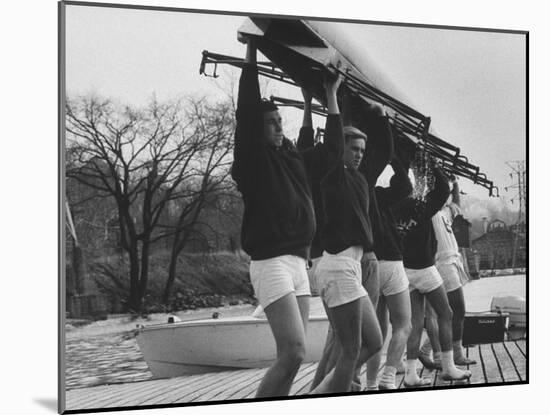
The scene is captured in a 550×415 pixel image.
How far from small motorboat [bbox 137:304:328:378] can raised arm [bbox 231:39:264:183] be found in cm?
86

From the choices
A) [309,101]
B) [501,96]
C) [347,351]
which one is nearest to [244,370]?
[347,351]

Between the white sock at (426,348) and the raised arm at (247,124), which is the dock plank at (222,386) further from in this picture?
the white sock at (426,348)

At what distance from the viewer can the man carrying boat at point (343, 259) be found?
19.6ft

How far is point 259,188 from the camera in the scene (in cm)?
581

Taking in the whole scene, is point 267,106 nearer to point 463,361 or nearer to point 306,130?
point 306,130

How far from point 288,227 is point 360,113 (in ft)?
3.05

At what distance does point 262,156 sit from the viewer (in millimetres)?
5812

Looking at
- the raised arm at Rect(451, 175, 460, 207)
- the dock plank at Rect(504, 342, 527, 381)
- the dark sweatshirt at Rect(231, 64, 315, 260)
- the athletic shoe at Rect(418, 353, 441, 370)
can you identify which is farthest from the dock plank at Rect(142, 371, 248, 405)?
the dock plank at Rect(504, 342, 527, 381)

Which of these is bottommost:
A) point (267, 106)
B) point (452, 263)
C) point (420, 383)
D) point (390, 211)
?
point (420, 383)

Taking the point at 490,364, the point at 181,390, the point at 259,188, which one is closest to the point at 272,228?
the point at 259,188

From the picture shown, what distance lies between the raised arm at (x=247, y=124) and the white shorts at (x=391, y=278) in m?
1.12

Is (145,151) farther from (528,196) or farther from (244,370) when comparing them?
(528,196)

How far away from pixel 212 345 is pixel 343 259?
3.11 feet

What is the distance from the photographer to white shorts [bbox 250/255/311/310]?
226 inches
